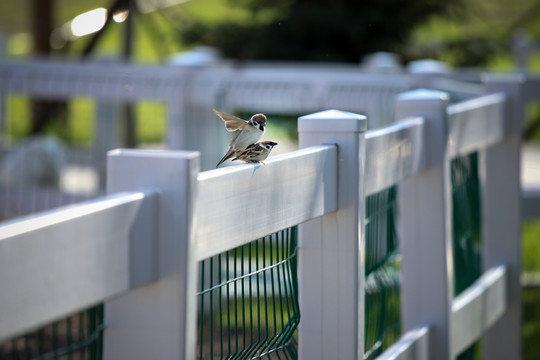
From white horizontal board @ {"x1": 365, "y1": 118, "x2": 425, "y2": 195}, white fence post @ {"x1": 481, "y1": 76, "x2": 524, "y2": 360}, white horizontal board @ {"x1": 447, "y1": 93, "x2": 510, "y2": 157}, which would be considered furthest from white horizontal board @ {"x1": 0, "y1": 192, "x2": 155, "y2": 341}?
white fence post @ {"x1": 481, "y1": 76, "x2": 524, "y2": 360}

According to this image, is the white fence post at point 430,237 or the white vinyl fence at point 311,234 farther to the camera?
the white fence post at point 430,237

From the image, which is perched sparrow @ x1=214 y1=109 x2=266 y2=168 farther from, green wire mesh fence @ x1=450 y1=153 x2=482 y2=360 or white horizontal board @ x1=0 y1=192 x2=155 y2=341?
green wire mesh fence @ x1=450 y1=153 x2=482 y2=360

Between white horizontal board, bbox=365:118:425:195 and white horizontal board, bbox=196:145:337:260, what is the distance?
255mm

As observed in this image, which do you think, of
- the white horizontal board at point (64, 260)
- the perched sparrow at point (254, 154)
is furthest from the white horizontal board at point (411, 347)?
the white horizontal board at point (64, 260)

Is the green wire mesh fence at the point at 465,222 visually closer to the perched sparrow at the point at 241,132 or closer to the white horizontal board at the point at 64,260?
the perched sparrow at the point at 241,132

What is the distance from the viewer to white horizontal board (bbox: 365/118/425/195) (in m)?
2.36

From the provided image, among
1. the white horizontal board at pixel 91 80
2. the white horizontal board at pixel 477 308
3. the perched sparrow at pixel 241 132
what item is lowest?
the white horizontal board at pixel 477 308

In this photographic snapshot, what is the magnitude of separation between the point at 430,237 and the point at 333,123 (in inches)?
38.5

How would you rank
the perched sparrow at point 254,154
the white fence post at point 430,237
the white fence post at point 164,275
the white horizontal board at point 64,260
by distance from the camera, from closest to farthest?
1. the white horizontal board at point 64,260
2. the white fence post at point 164,275
3. the perched sparrow at point 254,154
4. the white fence post at point 430,237

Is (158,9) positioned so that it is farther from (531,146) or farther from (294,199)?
(294,199)

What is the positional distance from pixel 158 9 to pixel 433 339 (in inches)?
270

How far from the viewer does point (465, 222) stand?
3.86 meters

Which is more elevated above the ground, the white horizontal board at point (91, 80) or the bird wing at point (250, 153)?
the white horizontal board at point (91, 80)

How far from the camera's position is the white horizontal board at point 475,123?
3166 millimetres
